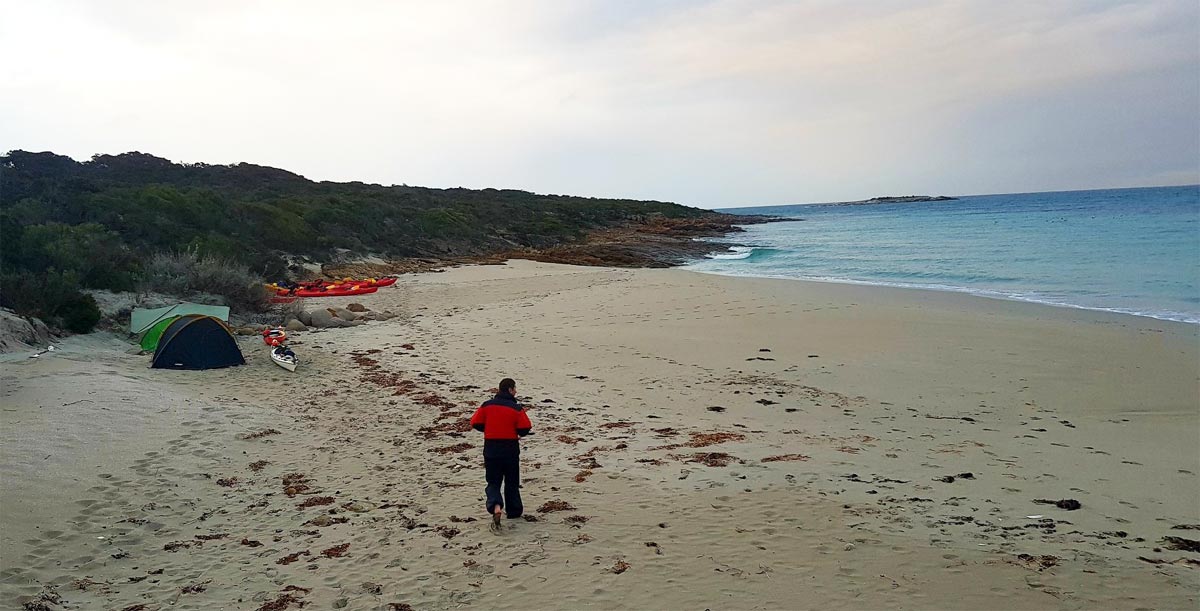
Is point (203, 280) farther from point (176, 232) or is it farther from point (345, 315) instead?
point (176, 232)

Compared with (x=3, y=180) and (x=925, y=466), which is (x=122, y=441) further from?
(x=3, y=180)

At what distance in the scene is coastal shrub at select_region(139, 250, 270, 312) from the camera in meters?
15.3

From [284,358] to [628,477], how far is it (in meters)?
7.15

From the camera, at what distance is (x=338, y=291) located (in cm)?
2033

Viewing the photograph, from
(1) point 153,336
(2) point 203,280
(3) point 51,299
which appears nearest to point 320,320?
(2) point 203,280

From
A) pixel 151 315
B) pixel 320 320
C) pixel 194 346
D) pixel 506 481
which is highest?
pixel 151 315

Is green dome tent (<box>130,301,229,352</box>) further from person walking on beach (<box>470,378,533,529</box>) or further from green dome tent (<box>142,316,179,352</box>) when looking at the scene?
person walking on beach (<box>470,378,533,529</box>)

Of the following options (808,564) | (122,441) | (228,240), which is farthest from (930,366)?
(228,240)

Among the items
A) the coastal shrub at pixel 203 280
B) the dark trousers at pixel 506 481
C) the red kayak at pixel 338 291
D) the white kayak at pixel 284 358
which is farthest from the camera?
the red kayak at pixel 338 291

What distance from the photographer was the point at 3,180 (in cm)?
2206

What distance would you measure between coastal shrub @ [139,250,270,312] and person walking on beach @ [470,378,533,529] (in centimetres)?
1238

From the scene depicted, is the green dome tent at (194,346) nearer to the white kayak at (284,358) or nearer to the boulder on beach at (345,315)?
the white kayak at (284,358)

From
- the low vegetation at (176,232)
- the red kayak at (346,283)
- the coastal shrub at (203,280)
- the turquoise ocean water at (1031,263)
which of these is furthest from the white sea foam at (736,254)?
the coastal shrub at (203,280)

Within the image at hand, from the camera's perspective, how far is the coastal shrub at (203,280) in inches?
603
